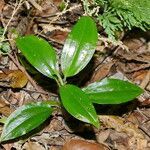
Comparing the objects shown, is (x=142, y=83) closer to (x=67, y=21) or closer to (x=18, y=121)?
(x=67, y=21)

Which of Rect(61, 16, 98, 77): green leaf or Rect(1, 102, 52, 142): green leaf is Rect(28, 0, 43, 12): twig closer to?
Rect(61, 16, 98, 77): green leaf

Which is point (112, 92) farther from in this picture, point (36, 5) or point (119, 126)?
point (36, 5)

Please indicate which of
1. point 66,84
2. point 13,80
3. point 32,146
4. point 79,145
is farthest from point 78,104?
point 13,80

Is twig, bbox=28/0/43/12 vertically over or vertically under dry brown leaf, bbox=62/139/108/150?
over

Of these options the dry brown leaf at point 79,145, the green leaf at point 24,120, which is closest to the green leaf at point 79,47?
the green leaf at point 24,120


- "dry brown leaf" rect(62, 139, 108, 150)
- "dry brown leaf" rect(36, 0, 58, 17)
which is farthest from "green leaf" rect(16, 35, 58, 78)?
"dry brown leaf" rect(36, 0, 58, 17)

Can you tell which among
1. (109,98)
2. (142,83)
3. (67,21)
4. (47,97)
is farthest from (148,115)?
(67,21)
